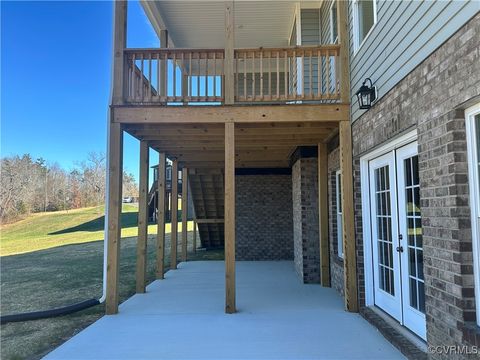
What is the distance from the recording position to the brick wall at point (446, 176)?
89.1 inches

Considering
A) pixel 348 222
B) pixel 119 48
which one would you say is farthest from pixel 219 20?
pixel 348 222

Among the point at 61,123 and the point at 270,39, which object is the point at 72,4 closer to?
the point at 270,39

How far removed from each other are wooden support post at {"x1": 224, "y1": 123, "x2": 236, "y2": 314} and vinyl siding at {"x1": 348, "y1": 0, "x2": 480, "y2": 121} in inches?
68.9

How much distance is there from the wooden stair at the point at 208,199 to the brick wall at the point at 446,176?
24.7 ft

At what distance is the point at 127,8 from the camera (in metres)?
4.94

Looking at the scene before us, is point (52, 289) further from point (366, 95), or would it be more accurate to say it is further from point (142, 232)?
point (366, 95)

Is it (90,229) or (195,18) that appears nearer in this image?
(195,18)

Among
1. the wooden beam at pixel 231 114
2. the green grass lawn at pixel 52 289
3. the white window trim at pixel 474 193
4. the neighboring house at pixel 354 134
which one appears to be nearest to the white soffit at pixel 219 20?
the neighboring house at pixel 354 134

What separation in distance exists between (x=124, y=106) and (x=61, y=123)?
30.3 m

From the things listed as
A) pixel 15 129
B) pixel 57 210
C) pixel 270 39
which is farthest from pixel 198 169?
pixel 57 210

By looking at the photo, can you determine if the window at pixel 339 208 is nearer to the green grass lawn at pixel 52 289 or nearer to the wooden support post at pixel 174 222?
the green grass lawn at pixel 52 289

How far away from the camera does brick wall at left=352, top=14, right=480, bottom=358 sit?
2264 millimetres

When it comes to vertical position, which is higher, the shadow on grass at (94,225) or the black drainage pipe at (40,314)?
the shadow on grass at (94,225)

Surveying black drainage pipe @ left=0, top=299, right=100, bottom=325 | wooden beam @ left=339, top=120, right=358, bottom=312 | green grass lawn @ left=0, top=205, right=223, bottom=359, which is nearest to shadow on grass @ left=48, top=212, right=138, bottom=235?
green grass lawn @ left=0, top=205, right=223, bottom=359
